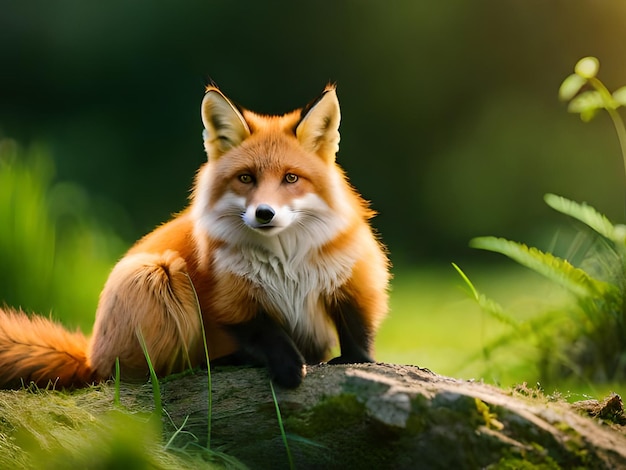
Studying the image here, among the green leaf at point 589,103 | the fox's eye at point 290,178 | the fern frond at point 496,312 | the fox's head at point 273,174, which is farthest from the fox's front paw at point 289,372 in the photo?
the green leaf at point 589,103

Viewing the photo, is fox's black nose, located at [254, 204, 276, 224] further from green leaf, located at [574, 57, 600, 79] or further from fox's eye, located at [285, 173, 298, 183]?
green leaf, located at [574, 57, 600, 79]

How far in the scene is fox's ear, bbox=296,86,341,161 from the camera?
2699mm

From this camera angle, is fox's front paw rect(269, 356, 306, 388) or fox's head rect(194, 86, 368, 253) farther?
fox's head rect(194, 86, 368, 253)

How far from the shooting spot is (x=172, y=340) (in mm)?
2709

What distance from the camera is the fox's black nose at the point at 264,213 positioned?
2426 millimetres

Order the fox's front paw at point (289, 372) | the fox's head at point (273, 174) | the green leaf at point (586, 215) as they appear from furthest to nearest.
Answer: the green leaf at point (586, 215), the fox's head at point (273, 174), the fox's front paw at point (289, 372)

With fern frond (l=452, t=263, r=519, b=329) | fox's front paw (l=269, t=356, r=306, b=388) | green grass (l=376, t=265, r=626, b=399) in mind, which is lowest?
green grass (l=376, t=265, r=626, b=399)

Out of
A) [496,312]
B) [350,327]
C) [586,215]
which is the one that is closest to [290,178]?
[350,327]

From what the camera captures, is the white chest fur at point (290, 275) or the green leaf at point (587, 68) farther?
the green leaf at point (587, 68)

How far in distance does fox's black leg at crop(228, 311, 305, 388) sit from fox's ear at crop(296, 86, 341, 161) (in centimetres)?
62

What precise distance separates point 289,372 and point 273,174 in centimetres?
65

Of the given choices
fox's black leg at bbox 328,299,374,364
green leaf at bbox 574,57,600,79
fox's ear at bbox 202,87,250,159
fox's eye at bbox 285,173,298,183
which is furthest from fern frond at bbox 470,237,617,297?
fox's ear at bbox 202,87,250,159

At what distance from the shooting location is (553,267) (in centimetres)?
354

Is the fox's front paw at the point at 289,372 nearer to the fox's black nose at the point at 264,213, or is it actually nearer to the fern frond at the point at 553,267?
the fox's black nose at the point at 264,213
